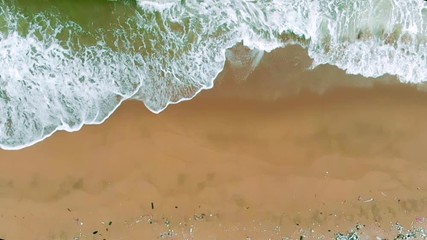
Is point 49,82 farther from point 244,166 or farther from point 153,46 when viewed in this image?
point 244,166

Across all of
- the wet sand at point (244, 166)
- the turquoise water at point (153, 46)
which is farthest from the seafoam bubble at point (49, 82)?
the wet sand at point (244, 166)

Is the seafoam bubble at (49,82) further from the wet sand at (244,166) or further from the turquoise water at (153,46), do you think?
the wet sand at (244,166)

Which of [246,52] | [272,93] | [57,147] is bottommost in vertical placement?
[57,147]

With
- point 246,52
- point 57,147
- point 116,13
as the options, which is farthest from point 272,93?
point 57,147

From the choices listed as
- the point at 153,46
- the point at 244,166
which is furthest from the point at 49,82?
the point at 244,166

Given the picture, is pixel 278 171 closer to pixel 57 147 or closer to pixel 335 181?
pixel 335 181
